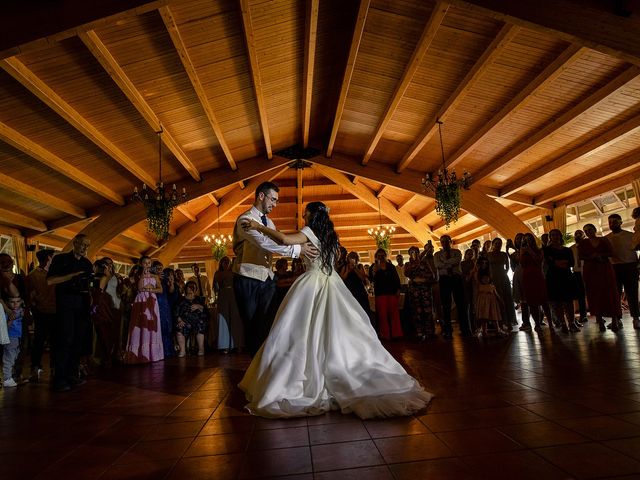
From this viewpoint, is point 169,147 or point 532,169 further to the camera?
point 532,169

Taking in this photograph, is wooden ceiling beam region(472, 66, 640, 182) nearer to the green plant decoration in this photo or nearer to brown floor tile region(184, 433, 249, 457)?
the green plant decoration

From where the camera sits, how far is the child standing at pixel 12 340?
4.06 meters

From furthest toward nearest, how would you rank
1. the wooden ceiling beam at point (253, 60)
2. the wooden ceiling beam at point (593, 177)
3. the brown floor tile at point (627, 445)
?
1. the wooden ceiling beam at point (593, 177)
2. the wooden ceiling beam at point (253, 60)
3. the brown floor tile at point (627, 445)

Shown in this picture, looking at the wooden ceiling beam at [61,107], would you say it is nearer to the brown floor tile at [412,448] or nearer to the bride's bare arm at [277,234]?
the bride's bare arm at [277,234]

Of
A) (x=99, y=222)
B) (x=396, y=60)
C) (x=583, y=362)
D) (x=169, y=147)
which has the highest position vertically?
(x=396, y=60)

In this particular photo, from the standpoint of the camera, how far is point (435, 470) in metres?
1.44

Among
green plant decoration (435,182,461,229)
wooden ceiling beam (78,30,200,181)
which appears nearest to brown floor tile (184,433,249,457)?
wooden ceiling beam (78,30,200,181)

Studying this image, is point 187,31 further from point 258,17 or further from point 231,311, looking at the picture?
point 231,311

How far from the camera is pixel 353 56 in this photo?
20.7 ft

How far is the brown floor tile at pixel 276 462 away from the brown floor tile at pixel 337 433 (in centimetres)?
13

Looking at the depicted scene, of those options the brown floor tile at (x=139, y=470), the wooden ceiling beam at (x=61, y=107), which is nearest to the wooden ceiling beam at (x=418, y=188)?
the wooden ceiling beam at (x=61, y=107)

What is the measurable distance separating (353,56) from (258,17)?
1.55m

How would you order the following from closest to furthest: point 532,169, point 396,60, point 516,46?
1. point 516,46
2. point 396,60
3. point 532,169

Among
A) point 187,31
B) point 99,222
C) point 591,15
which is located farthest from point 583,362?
point 99,222
